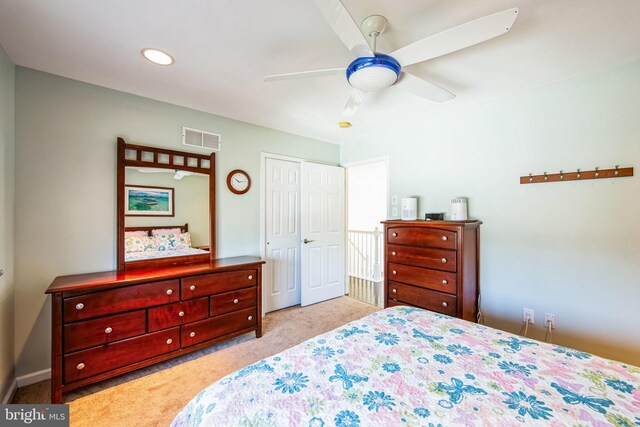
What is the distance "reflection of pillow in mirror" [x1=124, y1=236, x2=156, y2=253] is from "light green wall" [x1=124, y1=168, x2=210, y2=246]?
0.42 ft

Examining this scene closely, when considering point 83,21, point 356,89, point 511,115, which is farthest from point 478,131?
point 83,21

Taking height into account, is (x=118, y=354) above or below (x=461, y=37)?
below

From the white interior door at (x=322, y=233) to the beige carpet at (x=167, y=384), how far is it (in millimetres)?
769

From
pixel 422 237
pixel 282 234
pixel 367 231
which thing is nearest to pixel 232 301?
pixel 282 234

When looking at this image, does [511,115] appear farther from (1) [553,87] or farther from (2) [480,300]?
(2) [480,300]

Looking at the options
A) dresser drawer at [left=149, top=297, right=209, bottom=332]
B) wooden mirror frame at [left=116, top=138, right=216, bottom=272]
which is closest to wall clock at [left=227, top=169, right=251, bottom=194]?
wooden mirror frame at [left=116, top=138, right=216, bottom=272]

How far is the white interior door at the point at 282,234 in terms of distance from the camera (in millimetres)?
3465

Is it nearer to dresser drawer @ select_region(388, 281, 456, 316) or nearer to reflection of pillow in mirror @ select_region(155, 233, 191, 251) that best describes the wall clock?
reflection of pillow in mirror @ select_region(155, 233, 191, 251)

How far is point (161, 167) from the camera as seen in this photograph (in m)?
2.59

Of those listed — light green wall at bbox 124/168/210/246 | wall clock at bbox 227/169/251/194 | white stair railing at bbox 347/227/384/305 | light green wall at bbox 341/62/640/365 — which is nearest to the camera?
light green wall at bbox 341/62/640/365

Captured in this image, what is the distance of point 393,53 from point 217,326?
2.62 metres

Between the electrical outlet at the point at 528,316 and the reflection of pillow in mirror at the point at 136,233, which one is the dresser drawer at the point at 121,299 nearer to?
the reflection of pillow in mirror at the point at 136,233

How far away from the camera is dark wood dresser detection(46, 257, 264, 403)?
6.05 feet

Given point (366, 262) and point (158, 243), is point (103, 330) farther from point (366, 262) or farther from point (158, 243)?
point (366, 262)
